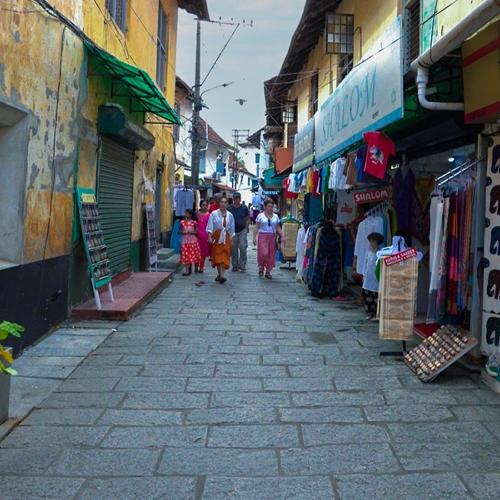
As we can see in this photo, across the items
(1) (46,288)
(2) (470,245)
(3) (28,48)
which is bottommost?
(1) (46,288)

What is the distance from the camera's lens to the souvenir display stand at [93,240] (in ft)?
23.9

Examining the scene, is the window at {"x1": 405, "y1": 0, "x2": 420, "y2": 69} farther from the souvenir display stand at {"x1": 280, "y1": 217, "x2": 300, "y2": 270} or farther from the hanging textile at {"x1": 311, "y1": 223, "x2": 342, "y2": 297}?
the souvenir display stand at {"x1": 280, "y1": 217, "x2": 300, "y2": 270}

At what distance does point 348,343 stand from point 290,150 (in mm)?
12784

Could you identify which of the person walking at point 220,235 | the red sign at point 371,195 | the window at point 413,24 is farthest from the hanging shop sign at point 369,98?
the person walking at point 220,235

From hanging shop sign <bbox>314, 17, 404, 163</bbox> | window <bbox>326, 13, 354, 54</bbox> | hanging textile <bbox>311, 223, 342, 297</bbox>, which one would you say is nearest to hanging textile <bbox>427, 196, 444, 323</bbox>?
hanging shop sign <bbox>314, 17, 404, 163</bbox>

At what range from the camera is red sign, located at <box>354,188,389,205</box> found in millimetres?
8211

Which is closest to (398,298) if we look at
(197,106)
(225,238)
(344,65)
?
(225,238)

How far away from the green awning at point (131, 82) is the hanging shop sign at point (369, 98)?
9.22 ft

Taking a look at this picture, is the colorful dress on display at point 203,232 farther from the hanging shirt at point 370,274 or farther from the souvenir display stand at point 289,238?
the hanging shirt at point 370,274

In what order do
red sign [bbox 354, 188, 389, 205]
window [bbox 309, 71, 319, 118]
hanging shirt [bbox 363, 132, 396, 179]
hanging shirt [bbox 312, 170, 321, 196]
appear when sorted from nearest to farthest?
hanging shirt [bbox 363, 132, 396, 179] < red sign [bbox 354, 188, 389, 205] < hanging shirt [bbox 312, 170, 321, 196] < window [bbox 309, 71, 319, 118]

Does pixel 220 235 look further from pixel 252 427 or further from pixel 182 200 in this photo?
pixel 252 427

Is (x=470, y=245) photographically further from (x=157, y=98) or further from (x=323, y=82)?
(x=323, y=82)

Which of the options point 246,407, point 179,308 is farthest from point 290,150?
point 246,407

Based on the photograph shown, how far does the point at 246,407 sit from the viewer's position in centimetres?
444
